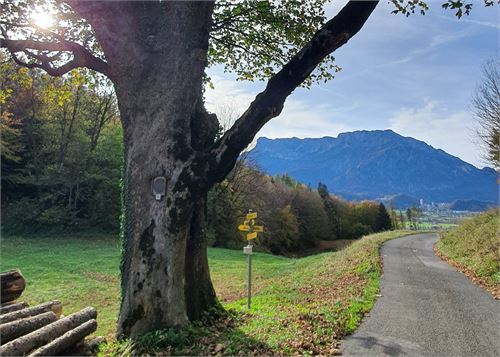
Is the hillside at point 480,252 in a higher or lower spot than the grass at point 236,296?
higher

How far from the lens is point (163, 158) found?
655cm

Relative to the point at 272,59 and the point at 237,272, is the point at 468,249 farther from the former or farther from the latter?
the point at 272,59

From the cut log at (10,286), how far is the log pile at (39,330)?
75 centimetres

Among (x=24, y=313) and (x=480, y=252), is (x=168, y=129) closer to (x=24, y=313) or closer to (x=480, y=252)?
(x=24, y=313)

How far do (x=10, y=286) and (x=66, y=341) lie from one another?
3262 millimetres

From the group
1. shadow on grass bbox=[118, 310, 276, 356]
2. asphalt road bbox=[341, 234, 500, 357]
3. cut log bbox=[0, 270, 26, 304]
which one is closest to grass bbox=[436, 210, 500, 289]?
asphalt road bbox=[341, 234, 500, 357]

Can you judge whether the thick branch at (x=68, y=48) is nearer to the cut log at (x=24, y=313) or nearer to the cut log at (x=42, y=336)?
the cut log at (x=42, y=336)

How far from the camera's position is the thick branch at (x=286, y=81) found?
608cm

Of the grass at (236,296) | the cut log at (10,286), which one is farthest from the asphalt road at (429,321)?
the cut log at (10,286)

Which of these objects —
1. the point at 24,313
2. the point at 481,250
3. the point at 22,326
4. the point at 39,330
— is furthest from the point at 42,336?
the point at 481,250

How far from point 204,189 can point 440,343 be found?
4751mm

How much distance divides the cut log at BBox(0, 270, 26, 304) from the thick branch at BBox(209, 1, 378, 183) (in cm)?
530

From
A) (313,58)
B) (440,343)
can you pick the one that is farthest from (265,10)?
(440,343)

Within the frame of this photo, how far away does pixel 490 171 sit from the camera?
24.2 metres
